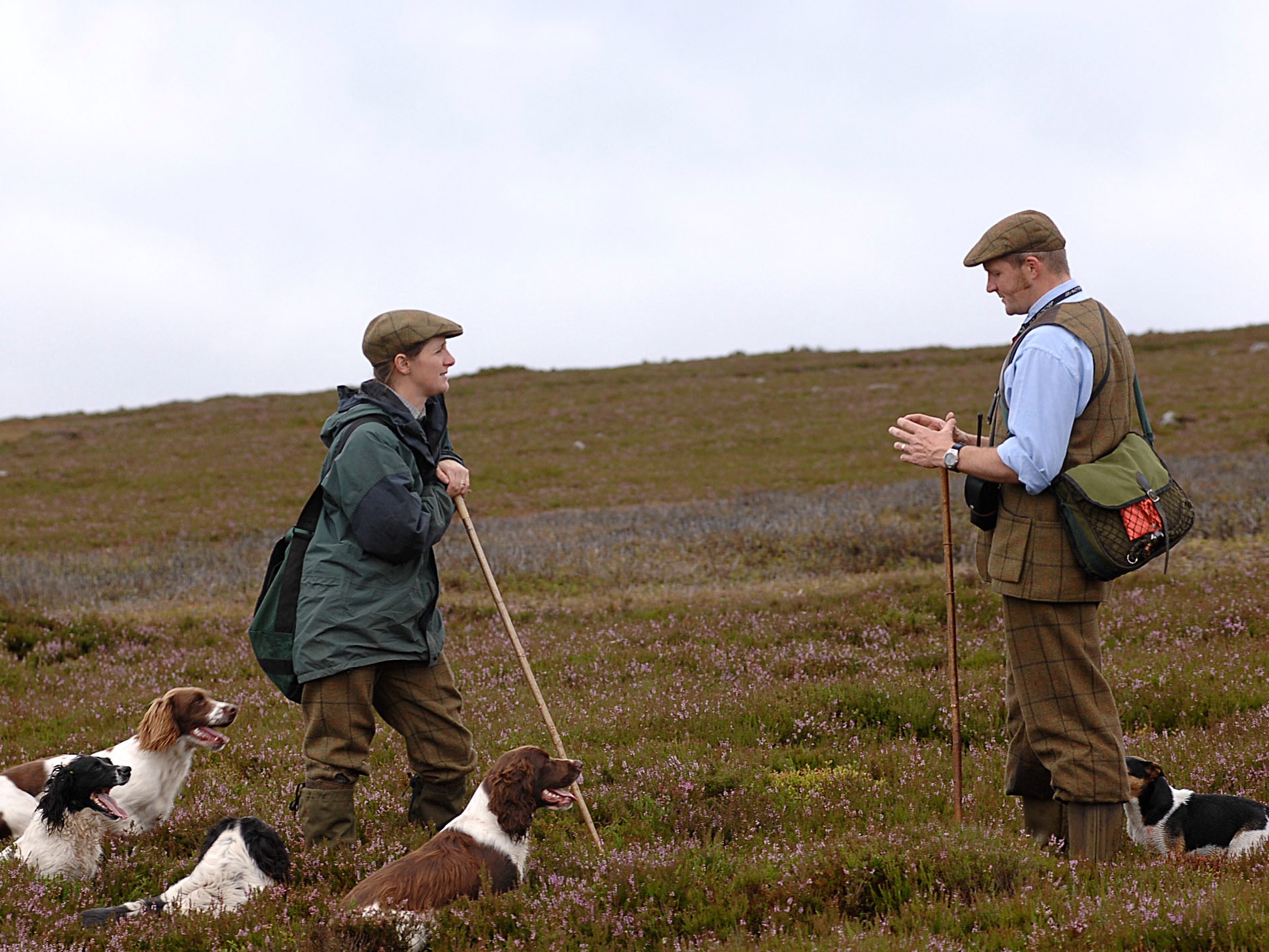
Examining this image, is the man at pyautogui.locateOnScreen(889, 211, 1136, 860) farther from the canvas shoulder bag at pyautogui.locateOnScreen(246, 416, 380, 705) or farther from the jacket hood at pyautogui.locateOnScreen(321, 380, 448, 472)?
the canvas shoulder bag at pyautogui.locateOnScreen(246, 416, 380, 705)

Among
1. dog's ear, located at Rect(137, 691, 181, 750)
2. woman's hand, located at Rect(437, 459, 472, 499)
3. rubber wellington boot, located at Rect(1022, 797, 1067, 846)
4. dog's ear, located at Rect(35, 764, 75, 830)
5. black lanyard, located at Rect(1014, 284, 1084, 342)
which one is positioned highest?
black lanyard, located at Rect(1014, 284, 1084, 342)

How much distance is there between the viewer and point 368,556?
18.0 ft

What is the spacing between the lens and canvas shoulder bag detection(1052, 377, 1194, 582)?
15.7ft

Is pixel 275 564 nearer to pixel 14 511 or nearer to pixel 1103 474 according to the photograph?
pixel 1103 474

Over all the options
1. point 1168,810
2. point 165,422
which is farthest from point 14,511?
point 1168,810

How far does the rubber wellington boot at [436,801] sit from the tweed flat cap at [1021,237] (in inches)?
162

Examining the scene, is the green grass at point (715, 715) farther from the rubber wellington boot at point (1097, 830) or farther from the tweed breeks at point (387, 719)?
the tweed breeks at point (387, 719)

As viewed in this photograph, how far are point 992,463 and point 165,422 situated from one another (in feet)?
157

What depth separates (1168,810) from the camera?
559 cm

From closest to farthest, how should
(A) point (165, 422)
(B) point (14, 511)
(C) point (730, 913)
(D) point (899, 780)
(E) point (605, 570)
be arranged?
(C) point (730, 913) → (D) point (899, 780) → (E) point (605, 570) → (B) point (14, 511) → (A) point (165, 422)

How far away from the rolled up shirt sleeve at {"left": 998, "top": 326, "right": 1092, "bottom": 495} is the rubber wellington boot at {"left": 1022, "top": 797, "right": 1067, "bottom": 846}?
6.46 ft

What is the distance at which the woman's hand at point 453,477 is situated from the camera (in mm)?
5922

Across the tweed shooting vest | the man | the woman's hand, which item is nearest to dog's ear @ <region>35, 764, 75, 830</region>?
the woman's hand

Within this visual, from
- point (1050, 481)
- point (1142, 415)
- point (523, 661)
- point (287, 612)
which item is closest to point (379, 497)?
point (287, 612)
